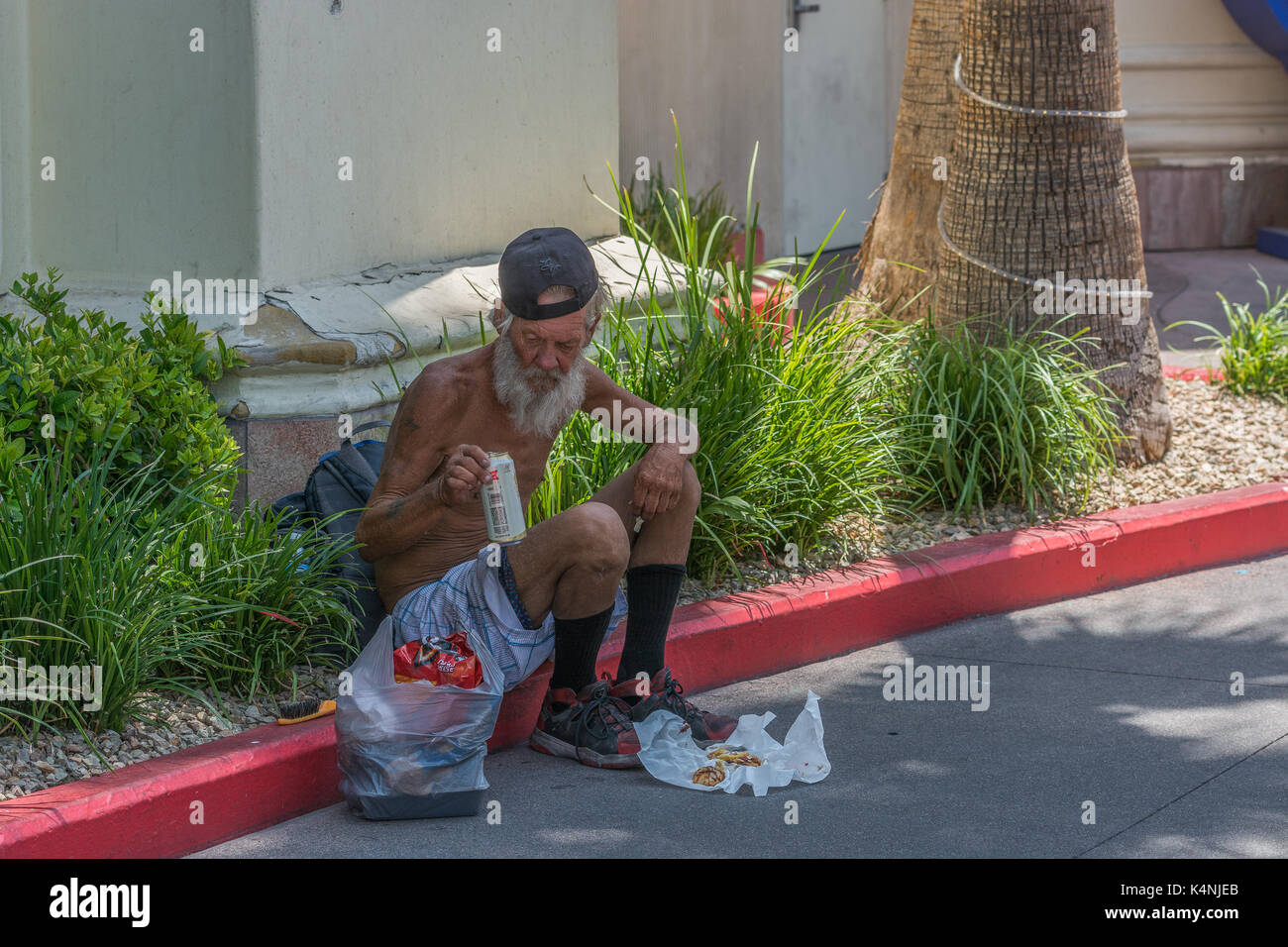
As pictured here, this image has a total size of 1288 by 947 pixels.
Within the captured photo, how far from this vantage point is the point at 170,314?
5.43 m

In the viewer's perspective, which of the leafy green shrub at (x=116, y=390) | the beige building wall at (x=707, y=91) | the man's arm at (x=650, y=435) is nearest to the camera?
the man's arm at (x=650, y=435)

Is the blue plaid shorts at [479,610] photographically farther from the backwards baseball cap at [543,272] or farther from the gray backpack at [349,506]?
the backwards baseball cap at [543,272]

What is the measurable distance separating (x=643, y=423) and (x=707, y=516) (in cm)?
83

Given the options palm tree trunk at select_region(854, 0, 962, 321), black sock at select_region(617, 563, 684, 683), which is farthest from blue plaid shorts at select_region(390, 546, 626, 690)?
palm tree trunk at select_region(854, 0, 962, 321)

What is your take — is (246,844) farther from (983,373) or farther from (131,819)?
(983,373)

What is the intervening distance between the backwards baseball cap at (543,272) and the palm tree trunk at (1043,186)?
9.04 ft

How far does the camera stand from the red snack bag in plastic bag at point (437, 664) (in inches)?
157

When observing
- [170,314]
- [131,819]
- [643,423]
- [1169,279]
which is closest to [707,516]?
[643,423]

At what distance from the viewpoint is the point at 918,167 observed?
23.5 ft

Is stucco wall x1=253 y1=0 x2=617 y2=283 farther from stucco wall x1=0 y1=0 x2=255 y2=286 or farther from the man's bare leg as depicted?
the man's bare leg

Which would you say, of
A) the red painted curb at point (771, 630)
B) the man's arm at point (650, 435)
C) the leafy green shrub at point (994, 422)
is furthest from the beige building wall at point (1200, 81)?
the man's arm at point (650, 435)

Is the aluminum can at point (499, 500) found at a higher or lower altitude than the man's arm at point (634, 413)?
lower

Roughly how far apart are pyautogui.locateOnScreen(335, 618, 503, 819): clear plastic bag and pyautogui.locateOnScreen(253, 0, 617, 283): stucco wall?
229cm

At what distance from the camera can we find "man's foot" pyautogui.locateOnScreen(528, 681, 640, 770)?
4328 mm
